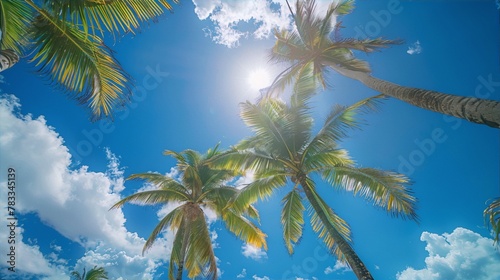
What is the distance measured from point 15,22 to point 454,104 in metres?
6.62

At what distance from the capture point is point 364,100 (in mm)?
8211

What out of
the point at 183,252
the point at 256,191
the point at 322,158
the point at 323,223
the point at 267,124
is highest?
the point at 267,124

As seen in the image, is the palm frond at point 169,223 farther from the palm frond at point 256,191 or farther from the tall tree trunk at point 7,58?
the tall tree trunk at point 7,58

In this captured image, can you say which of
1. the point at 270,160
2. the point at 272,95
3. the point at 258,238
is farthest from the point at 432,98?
the point at 258,238

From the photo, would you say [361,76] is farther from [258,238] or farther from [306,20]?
[258,238]

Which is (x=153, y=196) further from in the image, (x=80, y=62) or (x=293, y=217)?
(x=80, y=62)

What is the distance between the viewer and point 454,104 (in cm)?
364

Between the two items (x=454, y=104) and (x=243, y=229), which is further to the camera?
(x=243, y=229)

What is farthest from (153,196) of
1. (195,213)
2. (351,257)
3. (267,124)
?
(351,257)

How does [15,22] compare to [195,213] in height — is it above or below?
below

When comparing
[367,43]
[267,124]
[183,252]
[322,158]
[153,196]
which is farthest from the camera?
[153,196]

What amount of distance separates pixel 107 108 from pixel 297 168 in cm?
672

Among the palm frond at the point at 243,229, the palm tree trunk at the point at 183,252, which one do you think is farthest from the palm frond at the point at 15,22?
the palm frond at the point at 243,229

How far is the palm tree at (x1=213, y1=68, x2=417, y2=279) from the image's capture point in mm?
8656
